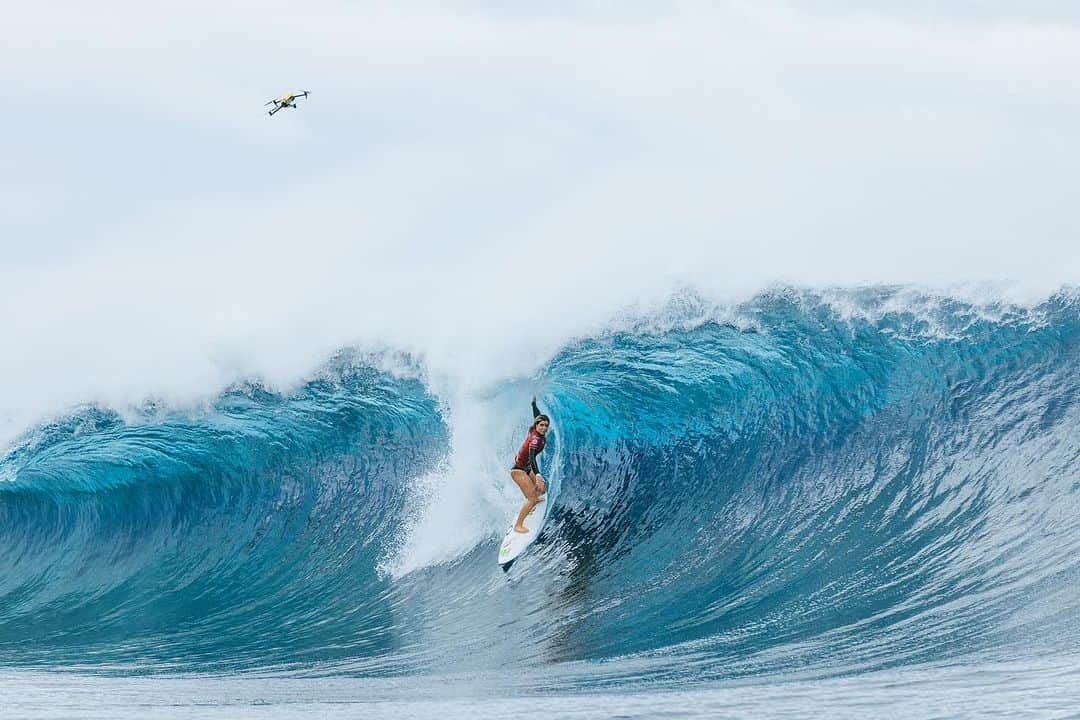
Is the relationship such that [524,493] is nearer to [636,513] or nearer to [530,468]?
[530,468]

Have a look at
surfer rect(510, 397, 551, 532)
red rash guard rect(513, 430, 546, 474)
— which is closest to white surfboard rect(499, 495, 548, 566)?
surfer rect(510, 397, 551, 532)

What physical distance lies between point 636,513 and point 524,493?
1.11 meters

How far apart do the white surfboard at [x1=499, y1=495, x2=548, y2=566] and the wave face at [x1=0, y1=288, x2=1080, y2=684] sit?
0.10 m

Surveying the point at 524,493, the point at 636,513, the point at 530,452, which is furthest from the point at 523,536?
the point at 636,513

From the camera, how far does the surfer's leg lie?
937 centimetres

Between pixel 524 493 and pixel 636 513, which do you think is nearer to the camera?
pixel 524 493

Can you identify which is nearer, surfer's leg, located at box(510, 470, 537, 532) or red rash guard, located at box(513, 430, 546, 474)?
red rash guard, located at box(513, 430, 546, 474)

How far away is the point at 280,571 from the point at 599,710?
17.2 feet

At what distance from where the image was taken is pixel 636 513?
1000 cm

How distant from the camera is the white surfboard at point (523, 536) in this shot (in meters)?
9.39

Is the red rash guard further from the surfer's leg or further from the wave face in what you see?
the wave face

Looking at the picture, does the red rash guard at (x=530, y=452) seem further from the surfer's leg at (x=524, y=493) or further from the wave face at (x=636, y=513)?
the wave face at (x=636, y=513)

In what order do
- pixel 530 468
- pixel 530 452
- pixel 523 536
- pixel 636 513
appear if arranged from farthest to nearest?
1. pixel 636 513
2. pixel 523 536
3. pixel 530 468
4. pixel 530 452

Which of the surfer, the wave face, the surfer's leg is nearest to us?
the wave face
